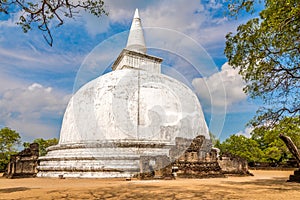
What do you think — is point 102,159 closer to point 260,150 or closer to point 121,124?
point 121,124

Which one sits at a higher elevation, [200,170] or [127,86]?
[127,86]

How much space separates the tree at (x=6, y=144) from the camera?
24.7 meters

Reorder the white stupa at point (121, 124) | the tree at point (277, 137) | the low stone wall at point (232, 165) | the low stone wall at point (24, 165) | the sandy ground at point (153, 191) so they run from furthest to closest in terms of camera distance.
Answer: the low stone wall at point (232, 165), the low stone wall at point (24, 165), the white stupa at point (121, 124), the tree at point (277, 137), the sandy ground at point (153, 191)

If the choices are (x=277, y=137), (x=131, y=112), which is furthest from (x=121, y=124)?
(x=277, y=137)

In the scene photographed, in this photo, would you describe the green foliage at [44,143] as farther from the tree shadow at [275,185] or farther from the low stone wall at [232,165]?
the tree shadow at [275,185]

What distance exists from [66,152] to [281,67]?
1170 cm

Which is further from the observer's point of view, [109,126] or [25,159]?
[25,159]

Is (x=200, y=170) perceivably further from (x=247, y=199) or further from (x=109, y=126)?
(x=247, y=199)

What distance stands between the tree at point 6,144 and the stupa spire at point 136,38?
1496 centimetres

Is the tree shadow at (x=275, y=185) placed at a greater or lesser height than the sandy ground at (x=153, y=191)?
lesser

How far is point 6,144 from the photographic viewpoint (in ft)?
82.4

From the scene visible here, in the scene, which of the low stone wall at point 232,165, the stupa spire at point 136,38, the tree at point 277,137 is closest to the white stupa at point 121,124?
the low stone wall at point 232,165

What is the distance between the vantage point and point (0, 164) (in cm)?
2494

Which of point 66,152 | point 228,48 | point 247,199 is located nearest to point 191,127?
point 228,48
